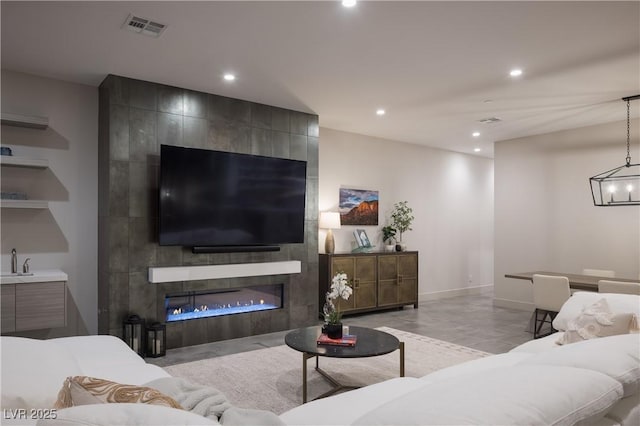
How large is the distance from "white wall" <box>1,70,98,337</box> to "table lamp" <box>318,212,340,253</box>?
2.99 meters

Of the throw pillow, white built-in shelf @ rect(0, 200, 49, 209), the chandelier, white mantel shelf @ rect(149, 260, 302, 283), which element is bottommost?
the throw pillow

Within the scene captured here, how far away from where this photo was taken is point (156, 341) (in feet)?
14.1

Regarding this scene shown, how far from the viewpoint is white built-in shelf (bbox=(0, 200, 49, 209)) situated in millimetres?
3904

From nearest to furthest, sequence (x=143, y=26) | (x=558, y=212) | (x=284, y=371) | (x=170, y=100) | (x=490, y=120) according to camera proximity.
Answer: (x=143, y=26), (x=284, y=371), (x=170, y=100), (x=490, y=120), (x=558, y=212)

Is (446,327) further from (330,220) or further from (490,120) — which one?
(490,120)

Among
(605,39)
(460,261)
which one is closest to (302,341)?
(605,39)

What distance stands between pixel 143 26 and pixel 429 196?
5999 mm

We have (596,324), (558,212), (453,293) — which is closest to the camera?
(596,324)

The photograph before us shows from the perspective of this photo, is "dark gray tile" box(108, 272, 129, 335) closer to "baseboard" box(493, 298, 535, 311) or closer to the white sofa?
the white sofa

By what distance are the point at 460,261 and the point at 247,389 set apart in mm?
6156

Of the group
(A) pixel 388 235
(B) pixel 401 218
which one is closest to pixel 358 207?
(A) pixel 388 235

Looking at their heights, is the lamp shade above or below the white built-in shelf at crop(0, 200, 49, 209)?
below

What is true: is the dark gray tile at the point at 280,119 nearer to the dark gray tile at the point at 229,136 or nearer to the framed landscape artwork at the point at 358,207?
the dark gray tile at the point at 229,136

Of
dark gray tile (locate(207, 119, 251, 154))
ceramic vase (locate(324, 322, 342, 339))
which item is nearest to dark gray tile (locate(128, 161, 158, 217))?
dark gray tile (locate(207, 119, 251, 154))
